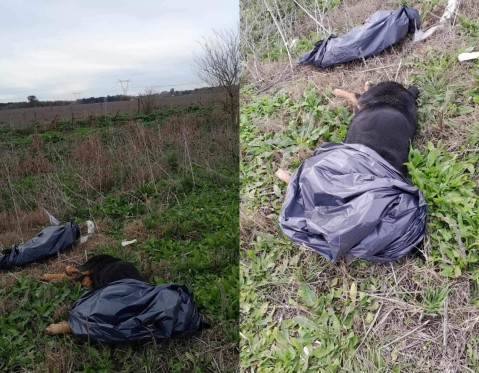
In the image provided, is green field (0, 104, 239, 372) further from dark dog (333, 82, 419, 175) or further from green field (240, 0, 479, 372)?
dark dog (333, 82, 419, 175)

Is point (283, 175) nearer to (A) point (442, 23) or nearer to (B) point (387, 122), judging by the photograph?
(B) point (387, 122)

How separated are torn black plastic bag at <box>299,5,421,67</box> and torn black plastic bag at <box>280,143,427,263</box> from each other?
2464mm

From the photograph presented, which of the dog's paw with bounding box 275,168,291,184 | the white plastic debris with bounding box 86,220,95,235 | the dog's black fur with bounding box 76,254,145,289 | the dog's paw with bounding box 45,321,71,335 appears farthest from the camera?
the white plastic debris with bounding box 86,220,95,235

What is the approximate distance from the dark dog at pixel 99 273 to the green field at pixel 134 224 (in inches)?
4.5

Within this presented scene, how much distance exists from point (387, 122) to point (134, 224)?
2.99 metres

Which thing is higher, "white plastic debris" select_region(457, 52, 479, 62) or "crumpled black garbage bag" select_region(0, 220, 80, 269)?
"white plastic debris" select_region(457, 52, 479, 62)

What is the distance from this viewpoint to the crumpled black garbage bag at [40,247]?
13.8 feet

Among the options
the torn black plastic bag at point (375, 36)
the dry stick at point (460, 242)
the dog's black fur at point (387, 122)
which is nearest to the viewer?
the dry stick at point (460, 242)

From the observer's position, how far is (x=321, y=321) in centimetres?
271

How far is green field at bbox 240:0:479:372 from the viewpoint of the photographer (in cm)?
251

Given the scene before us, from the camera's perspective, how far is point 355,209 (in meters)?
2.68

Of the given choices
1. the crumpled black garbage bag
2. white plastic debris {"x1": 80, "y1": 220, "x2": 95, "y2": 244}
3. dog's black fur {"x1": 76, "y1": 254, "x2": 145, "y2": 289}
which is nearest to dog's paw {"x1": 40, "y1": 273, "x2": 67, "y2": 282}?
dog's black fur {"x1": 76, "y1": 254, "x2": 145, "y2": 289}

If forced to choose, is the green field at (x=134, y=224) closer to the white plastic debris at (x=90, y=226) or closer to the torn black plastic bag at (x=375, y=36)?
the white plastic debris at (x=90, y=226)

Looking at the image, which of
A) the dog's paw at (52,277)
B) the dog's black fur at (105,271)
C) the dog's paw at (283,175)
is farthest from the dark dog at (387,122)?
the dog's paw at (52,277)
